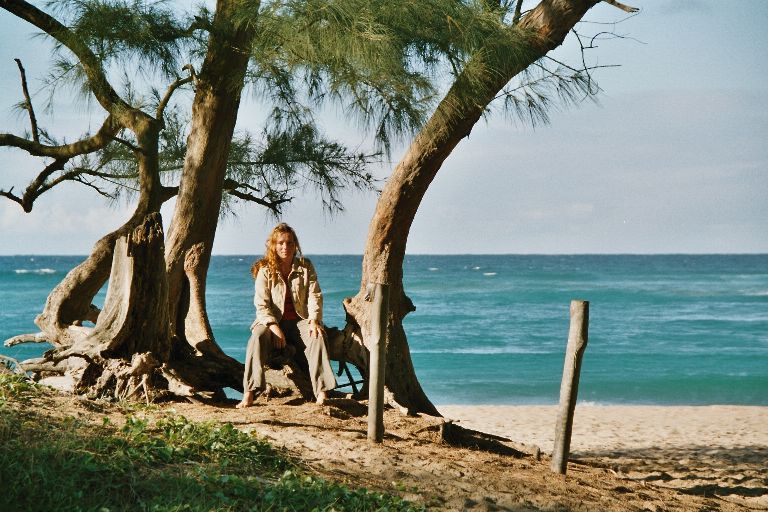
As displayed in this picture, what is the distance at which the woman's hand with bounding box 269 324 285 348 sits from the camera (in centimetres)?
569

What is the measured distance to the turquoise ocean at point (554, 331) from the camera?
15.3 metres

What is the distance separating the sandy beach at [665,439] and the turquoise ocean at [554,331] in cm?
221

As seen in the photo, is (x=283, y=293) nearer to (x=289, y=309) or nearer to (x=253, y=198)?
(x=289, y=309)

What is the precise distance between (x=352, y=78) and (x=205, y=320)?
273 centimetres

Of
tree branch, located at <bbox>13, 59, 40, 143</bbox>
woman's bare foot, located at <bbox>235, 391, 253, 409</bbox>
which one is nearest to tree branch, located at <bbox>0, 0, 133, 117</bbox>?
tree branch, located at <bbox>13, 59, 40, 143</bbox>

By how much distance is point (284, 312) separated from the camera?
5848 mm

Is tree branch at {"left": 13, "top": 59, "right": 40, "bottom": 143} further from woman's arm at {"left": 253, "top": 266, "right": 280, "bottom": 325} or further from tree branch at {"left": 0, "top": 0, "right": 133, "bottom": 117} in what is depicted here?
woman's arm at {"left": 253, "top": 266, "right": 280, "bottom": 325}

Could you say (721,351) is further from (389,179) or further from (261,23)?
(261,23)

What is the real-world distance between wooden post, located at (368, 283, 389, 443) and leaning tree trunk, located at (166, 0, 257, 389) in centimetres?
203

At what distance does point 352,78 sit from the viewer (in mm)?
5027

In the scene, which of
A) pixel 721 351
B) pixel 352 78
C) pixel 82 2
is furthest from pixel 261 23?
pixel 721 351

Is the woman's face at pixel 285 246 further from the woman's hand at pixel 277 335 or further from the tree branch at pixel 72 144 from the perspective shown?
the tree branch at pixel 72 144

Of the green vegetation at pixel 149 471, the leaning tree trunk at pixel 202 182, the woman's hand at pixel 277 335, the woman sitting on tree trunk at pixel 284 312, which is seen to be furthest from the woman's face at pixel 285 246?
the green vegetation at pixel 149 471

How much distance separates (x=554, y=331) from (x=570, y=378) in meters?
19.1
